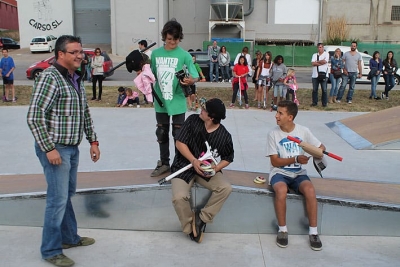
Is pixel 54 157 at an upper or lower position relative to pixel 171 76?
lower

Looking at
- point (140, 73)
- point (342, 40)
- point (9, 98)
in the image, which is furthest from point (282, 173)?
point (342, 40)

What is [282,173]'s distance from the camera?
Result: 4301mm

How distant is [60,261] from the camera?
11.8 ft

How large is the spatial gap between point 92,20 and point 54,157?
127 feet

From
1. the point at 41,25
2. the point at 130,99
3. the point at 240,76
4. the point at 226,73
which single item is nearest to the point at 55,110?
the point at 130,99

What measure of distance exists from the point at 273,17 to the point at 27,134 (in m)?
28.4

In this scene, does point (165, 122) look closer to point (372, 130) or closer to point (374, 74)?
point (372, 130)

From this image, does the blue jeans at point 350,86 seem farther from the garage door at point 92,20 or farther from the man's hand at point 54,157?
the garage door at point 92,20

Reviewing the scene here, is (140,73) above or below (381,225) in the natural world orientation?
above

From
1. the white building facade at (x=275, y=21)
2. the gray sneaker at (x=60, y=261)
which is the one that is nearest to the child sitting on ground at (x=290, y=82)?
the gray sneaker at (x=60, y=261)

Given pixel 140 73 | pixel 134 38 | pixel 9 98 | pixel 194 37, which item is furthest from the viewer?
pixel 194 37

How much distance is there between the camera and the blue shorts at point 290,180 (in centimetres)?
422

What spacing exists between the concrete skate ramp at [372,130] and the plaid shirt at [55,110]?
5666mm

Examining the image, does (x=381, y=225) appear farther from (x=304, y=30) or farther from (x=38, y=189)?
(x=304, y=30)
